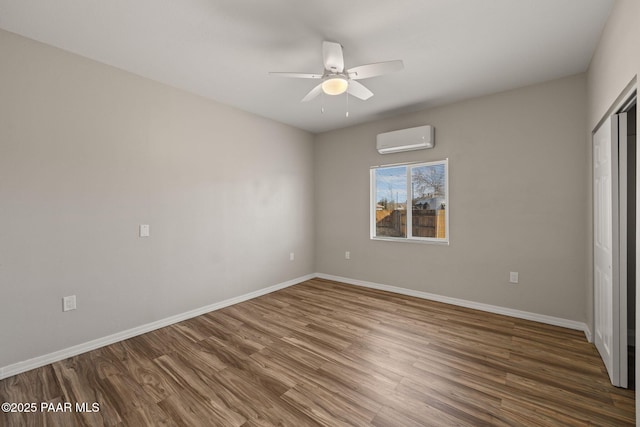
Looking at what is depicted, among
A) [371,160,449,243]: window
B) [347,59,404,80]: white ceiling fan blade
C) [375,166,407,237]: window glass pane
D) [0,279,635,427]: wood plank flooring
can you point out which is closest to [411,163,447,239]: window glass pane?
[371,160,449,243]: window

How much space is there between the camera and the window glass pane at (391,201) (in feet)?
13.6

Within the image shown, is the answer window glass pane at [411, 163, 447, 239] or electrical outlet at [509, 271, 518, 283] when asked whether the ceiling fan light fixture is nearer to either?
window glass pane at [411, 163, 447, 239]

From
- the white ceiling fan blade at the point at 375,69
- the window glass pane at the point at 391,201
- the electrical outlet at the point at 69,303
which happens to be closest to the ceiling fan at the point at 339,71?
the white ceiling fan blade at the point at 375,69

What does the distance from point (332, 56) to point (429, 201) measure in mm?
2536

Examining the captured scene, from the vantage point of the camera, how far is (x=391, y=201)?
168 inches

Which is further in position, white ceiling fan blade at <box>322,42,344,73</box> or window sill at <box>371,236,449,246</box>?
window sill at <box>371,236,449,246</box>

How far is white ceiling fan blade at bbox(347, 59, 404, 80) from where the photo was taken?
6.78 ft

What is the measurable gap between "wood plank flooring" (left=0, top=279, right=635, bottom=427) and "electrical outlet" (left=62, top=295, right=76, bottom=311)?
427 millimetres

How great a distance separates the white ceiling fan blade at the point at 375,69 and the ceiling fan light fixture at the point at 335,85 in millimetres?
97

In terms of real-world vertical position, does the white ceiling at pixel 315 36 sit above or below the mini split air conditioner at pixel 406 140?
above

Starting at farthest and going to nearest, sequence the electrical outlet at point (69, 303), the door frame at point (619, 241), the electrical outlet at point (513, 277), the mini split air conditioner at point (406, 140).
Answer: the mini split air conditioner at point (406, 140)
the electrical outlet at point (513, 277)
the electrical outlet at point (69, 303)
the door frame at point (619, 241)

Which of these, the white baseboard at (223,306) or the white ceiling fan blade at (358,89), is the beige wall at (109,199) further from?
the white ceiling fan blade at (358,89)

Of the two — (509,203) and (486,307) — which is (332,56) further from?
(486,307)

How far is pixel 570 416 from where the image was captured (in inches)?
64.2
